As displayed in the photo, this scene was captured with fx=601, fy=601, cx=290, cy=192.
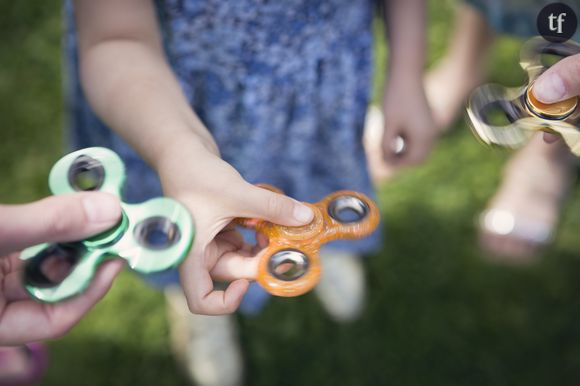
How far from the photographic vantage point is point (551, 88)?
515mm

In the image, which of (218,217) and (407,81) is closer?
(218,217)

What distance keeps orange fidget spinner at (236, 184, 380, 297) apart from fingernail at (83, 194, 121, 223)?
11cm

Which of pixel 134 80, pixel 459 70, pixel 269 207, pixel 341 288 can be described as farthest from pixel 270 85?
pixel 459 70

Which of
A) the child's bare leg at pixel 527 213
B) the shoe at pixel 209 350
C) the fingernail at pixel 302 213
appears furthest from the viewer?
the child's bare leg at pixel 527 213

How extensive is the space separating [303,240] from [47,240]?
0.69 feet

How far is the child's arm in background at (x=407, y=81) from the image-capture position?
85cm

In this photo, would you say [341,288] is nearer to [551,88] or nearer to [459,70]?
[459,70]

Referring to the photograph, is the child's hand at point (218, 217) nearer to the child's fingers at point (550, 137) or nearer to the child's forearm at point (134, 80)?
the child's forearm at point (134, 80)

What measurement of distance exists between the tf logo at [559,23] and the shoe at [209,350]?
724mm

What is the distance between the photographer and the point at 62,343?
1137mm

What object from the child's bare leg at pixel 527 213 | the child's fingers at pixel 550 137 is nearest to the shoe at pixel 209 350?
the child's bare leg at pixel 527 213

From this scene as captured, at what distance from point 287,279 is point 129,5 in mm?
359

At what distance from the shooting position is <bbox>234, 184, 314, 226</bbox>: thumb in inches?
19.6

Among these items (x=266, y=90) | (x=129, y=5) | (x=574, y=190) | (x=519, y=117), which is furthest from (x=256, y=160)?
(x=574, y=190)
